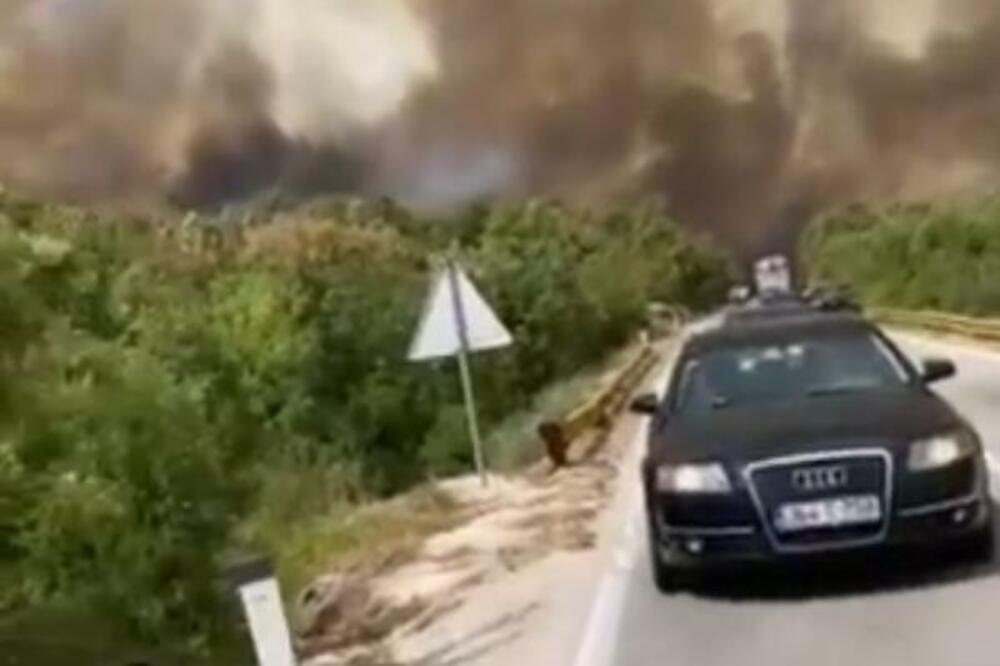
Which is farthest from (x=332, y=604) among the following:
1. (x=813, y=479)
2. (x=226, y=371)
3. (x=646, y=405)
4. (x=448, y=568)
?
(x=226, y=371)

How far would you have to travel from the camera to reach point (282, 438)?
36625 mm

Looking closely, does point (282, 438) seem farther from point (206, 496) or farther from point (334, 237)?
point (206, 496)

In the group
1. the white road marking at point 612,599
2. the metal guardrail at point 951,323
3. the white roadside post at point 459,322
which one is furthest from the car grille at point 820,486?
the metal guardrail at point 951,323

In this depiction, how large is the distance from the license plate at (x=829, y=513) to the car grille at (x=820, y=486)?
0.02 m

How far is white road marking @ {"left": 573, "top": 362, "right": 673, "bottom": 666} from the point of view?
9.54 m

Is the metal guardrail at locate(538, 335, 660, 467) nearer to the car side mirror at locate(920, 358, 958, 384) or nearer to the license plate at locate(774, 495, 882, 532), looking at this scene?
the car side mirror at locate(920, 358, 958, 384)

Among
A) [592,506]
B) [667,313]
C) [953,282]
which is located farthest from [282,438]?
[667,313]

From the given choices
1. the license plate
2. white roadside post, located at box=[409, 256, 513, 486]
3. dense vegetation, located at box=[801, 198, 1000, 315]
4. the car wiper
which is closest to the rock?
white roadside post, located at box=[409, 256, 513, 486]

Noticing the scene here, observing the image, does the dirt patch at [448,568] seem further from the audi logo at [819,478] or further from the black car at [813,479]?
the audi logo at [819,478]

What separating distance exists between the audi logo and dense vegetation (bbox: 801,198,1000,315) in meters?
46.2

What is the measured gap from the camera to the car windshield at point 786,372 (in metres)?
11.3

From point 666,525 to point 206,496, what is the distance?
4.61m

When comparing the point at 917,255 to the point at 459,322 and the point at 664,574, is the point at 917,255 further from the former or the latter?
the point at 664,574

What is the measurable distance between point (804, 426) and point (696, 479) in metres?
0.59
